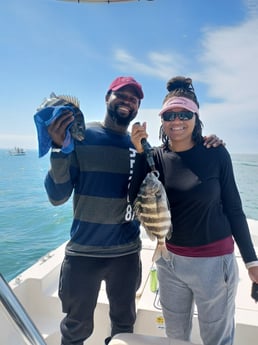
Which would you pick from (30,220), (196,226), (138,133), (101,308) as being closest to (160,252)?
(196,226)

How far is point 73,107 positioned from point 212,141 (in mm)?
745

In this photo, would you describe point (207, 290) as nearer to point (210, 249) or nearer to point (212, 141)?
point (210, 249)

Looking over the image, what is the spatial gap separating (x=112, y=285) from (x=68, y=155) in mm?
813

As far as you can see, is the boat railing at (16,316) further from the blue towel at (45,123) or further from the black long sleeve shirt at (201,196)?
the black long sleeve shirt at (201,196)

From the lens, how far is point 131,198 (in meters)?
1.50

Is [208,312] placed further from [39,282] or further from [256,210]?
[256,210]

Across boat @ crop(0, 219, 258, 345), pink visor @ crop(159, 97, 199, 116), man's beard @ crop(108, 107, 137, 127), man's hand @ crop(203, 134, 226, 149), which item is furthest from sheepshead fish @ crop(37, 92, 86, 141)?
boat @ crop(0, 219, 258, 345)

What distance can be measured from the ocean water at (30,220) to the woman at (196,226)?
3.49 metres

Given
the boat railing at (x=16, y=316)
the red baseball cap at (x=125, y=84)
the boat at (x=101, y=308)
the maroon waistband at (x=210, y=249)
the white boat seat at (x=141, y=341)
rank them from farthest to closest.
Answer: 1. the boat at (x=101, y=308)
2. the red baseball cap at (x=125, y=84)
3. the maroon waistband at (x=210, y=249)
4. the white boat seat at (x=141, y=341)
5. the boat railing at (x=16, y=316)

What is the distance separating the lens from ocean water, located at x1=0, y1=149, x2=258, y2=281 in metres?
5.88

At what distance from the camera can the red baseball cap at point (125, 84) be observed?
63.9 inches

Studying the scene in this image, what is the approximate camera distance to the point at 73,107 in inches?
54.8

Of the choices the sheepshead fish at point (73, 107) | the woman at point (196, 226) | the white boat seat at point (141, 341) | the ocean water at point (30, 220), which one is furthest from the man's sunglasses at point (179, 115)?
the ocean water at point (30, 220)

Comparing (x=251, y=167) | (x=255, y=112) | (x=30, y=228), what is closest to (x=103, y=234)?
(x=30, y=228)
